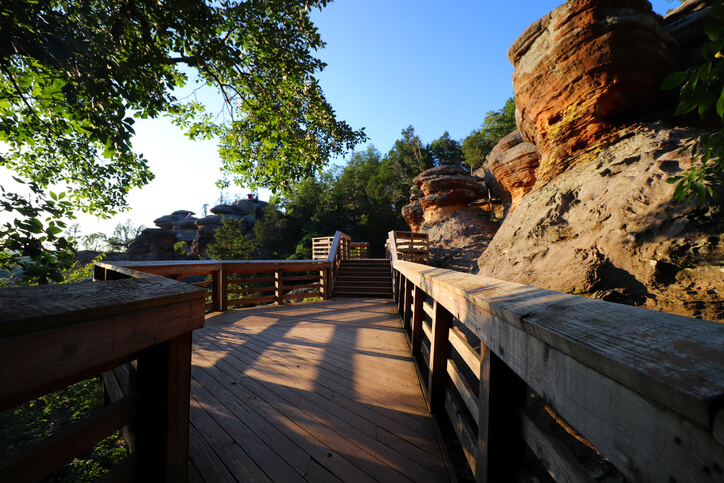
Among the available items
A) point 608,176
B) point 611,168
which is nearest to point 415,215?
point 611,168

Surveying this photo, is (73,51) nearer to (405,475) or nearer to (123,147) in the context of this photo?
(123,147)

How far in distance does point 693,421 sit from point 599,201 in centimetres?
645

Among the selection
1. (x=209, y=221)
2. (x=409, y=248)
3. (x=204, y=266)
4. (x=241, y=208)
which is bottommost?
(x=204, y=266)

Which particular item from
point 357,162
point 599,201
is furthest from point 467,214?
point 357,162

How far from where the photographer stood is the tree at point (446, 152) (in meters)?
30.3

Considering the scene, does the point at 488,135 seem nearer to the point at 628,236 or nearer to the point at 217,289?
the point at 628,236

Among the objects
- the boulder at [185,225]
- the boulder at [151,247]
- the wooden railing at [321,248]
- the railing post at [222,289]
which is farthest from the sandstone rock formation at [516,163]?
the boulder at [185,225]

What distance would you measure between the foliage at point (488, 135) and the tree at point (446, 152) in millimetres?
3899

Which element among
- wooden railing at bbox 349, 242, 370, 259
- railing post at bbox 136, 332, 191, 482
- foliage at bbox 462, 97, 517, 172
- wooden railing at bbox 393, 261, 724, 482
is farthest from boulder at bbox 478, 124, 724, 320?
foliage at bbox 462, 97, 517, 172

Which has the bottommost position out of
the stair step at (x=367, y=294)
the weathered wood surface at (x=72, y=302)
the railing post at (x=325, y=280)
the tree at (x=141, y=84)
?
the stair step at (x=367, y=294)

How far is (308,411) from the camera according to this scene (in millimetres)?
2205

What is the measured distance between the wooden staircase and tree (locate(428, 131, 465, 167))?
2314 centimetres

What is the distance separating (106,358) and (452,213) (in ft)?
60.9

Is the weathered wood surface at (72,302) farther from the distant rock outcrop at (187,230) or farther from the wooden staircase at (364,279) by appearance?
the distant rock outcrop at (187,230)
